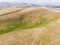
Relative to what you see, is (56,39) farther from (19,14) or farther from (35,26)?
(19,14)

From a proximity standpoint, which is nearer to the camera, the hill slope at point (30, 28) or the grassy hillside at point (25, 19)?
the hill slope at point (30, 28)

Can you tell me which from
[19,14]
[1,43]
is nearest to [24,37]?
[1,43]

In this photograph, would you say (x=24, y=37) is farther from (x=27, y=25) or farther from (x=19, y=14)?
(x=19, y=14)

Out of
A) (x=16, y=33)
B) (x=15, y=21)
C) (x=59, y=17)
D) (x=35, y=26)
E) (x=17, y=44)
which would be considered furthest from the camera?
(x=59, y=17)

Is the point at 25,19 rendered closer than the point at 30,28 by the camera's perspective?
No

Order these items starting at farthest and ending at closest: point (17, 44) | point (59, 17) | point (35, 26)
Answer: point (59, 17)
point (35, 26)
point (17, 44)

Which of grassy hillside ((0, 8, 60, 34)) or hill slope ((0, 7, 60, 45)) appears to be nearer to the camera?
hill slope ((0, 7, 60, 45))

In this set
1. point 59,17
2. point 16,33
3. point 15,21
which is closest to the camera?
point 16,33

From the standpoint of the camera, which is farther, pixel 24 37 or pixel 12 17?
pixel 12 17

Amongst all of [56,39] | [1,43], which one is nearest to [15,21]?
[1,43]
